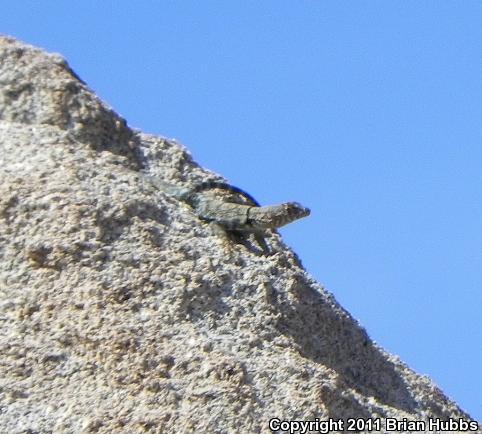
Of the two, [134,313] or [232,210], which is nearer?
[134,313]

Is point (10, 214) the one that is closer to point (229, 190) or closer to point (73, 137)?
point (73, 137)

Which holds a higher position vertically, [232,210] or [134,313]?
[232,210]

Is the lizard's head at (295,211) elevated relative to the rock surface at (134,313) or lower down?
elevated

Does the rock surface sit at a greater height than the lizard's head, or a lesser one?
lesser

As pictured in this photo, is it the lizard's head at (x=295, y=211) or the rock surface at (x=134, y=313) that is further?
the lizard's head at (x=295, y=211)
